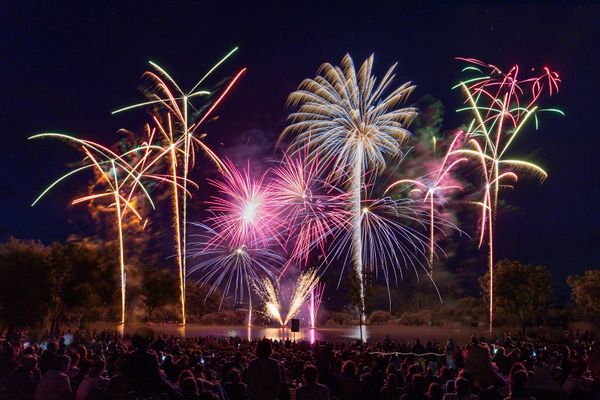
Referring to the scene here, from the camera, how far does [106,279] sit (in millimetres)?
51188

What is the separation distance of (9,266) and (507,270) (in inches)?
1909

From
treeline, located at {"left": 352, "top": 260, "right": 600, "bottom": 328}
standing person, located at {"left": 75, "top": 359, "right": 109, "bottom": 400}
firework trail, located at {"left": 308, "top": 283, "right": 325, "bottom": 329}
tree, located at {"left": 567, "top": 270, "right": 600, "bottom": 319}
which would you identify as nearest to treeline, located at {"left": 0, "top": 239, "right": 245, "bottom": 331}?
firework trail, located at {"left": 308, "top": 283, "right": 325, "bottom": 329}

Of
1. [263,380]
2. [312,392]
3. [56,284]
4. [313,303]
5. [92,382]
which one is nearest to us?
[312,392]

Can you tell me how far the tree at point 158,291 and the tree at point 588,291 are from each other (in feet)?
151

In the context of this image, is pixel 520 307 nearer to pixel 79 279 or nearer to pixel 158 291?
pixel 158 291

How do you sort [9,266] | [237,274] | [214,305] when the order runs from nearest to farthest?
[9,266]
[237,274]
[214,305]

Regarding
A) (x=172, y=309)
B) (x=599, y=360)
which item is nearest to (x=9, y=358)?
(x=599, y=360)

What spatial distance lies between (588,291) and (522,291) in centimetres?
644

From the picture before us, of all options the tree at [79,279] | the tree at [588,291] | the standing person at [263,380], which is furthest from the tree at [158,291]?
the standing person at [263,380]

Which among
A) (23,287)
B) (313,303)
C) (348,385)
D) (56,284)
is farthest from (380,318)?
(348,385)

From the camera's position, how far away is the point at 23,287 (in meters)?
42.2

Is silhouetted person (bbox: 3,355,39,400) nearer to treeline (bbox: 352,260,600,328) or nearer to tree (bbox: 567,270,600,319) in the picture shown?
treeline (bbox: 352,260,600,328)

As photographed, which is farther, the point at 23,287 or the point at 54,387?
the point at 23,287

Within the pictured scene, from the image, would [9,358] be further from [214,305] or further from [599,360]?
[214,305]
